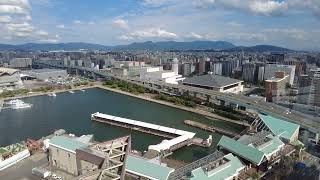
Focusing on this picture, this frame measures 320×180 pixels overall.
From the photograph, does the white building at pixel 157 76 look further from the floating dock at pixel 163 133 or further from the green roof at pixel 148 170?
the green roof at pixel 148 170

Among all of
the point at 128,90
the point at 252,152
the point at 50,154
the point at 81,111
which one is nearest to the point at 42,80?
the point at 128,90

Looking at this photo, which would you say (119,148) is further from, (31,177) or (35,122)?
(35,122)

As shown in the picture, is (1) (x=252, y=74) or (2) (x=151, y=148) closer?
(2) (x=151, y=148)

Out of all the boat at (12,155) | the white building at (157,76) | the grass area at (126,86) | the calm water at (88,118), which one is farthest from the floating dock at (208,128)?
the white building at (157,76)

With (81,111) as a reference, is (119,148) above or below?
above

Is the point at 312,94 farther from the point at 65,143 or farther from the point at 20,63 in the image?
the point at 20,63

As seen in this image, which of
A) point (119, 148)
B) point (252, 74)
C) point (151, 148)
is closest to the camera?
point (119, 148)

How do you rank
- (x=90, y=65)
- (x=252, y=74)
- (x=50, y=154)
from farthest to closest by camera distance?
(x=90, y=65) → (x=252, y=74) → (x=50, y=154)
